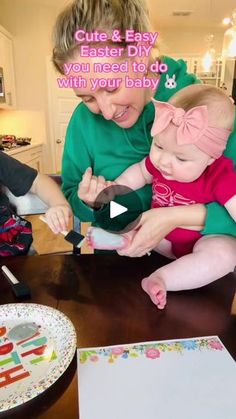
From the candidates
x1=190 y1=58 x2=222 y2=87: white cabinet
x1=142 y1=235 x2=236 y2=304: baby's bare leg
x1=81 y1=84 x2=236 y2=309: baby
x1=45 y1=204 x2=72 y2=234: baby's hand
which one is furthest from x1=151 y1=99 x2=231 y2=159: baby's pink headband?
x1=190 y1=58 x2=222 y2=87: white cabinet

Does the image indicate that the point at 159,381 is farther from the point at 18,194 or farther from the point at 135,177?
the point at 18,194

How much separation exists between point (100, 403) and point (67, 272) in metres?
0.38

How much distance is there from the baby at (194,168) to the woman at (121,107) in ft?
0.19

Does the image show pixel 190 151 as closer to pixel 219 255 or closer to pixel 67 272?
pixel 219 255

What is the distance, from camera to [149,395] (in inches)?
17.0

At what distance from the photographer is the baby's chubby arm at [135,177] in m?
0.98

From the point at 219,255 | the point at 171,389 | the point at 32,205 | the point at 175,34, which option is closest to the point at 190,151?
the point at 219,255

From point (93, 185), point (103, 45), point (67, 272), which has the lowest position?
point (67, 272)

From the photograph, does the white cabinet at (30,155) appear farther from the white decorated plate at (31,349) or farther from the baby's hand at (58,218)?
the white decorated plate at (31,349)

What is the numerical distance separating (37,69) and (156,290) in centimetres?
416

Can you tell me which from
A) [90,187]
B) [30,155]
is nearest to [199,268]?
[90,187]

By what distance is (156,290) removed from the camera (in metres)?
0.64

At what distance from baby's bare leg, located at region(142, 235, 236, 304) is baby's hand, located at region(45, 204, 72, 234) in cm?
27

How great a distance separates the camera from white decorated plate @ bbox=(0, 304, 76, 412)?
1.45ft
